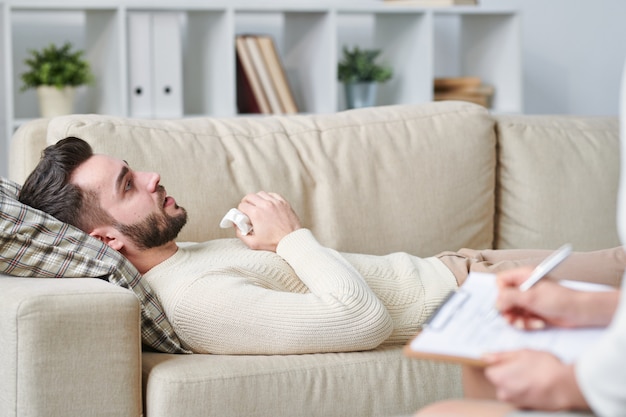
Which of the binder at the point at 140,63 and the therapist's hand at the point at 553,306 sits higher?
the binder at the point at 140,63

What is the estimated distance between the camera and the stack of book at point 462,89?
350 cm

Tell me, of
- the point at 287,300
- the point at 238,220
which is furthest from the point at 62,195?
the point at 287,300

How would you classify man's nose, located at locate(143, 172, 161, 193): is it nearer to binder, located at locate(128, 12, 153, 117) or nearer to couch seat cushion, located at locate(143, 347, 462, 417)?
couch seat cushion, located at locate(143, 347, 462, 417)

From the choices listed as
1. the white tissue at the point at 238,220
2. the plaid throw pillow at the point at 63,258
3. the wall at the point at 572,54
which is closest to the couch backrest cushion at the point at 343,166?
the white tissue at the point at 238,220

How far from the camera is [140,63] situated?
10.5 ft

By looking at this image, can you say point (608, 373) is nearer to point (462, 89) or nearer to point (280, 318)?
point (280, 318)

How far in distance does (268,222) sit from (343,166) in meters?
0.39

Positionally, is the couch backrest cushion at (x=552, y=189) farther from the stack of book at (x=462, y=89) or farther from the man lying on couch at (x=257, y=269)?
the stack of book at (x=462, y=89)

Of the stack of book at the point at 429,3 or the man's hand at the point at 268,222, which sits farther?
the stack of book at the point at 429,3

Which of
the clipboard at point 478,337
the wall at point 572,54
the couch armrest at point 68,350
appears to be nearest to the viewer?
the clipboard at point 478,337

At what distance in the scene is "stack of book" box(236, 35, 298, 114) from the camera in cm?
330

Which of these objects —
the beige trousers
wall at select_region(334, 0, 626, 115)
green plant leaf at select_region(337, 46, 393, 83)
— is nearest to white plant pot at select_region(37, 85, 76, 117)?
green plant leaf at select_region(337, 46, 393, 83)

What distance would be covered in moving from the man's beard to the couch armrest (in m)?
0.28

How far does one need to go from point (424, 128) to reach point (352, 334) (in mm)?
819
